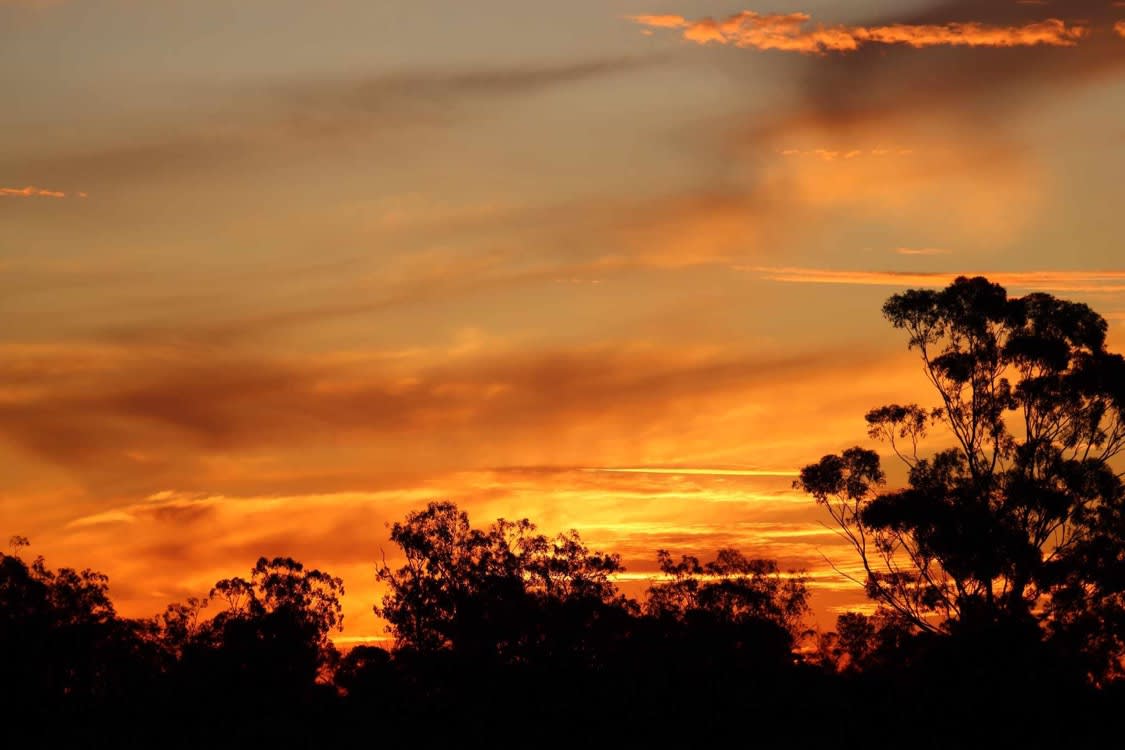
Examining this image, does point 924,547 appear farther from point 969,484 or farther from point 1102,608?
point 1102,608

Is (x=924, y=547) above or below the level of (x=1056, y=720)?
above

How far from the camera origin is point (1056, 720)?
5647cm

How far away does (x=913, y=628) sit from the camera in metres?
55.0

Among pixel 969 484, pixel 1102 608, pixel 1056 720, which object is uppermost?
pixel 969 484

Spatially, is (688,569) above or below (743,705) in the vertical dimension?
above

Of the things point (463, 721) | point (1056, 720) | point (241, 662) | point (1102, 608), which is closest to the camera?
point (1102, 608)

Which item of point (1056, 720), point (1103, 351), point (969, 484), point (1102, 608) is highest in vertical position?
point (1103, 351)

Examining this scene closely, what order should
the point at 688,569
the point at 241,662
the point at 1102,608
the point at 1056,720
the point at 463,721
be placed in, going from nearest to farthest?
1. the point at 1102,608
2. the point at 1056,720
3. the point at 463,721
4. the point at 688,569
5. the point at 241,662

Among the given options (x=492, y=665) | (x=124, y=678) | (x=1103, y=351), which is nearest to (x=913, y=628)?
(x=1103, y=351)

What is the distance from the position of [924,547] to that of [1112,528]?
6.73 meters

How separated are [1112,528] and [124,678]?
172 feet

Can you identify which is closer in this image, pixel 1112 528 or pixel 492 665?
pixel 1112 528

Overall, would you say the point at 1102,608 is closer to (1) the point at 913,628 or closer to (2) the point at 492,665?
(1) the point at 913,628

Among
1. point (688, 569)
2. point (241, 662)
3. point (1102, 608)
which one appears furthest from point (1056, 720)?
point (241, 662)
